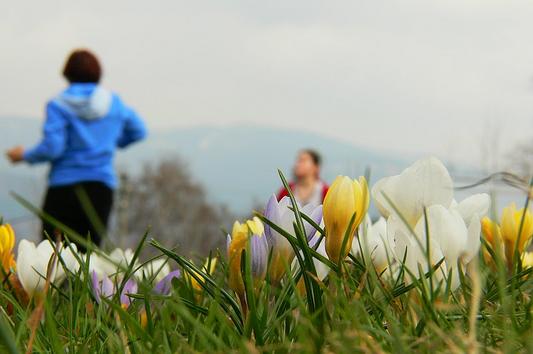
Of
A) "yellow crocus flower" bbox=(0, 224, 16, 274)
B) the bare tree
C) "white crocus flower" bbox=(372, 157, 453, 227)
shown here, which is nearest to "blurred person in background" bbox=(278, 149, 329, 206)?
"yellow crocus flower" bbox=(0, 224, 16, 274)

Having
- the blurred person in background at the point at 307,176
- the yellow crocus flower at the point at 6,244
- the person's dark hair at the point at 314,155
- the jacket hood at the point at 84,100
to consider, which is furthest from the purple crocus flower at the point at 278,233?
the person's dark hair at the point at 314,155

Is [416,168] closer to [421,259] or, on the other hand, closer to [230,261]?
[421,259]

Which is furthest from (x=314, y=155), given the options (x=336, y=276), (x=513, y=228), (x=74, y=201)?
(x=336, y=276)

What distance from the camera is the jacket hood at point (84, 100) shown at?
6477mm

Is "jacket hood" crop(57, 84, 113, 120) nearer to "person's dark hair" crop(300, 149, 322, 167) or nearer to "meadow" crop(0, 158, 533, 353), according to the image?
"person's dark hair" crop(300, 149, 322, 167)

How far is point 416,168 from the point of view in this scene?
927 millimetres

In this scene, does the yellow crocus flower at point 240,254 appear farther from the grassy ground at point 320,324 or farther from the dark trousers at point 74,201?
the dark trousers at point 74,201

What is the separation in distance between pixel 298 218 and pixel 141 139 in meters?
6.14

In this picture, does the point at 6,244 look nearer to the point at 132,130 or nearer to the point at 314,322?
the point at 314,322

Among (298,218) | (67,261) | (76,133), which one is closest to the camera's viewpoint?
(298,218)

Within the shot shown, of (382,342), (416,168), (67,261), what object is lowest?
(67,261)

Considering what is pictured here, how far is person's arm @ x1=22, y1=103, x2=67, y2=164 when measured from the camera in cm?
619

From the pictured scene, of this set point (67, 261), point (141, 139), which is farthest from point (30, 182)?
point (67, 261)

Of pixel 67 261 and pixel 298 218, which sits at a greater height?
pixel 298 218
